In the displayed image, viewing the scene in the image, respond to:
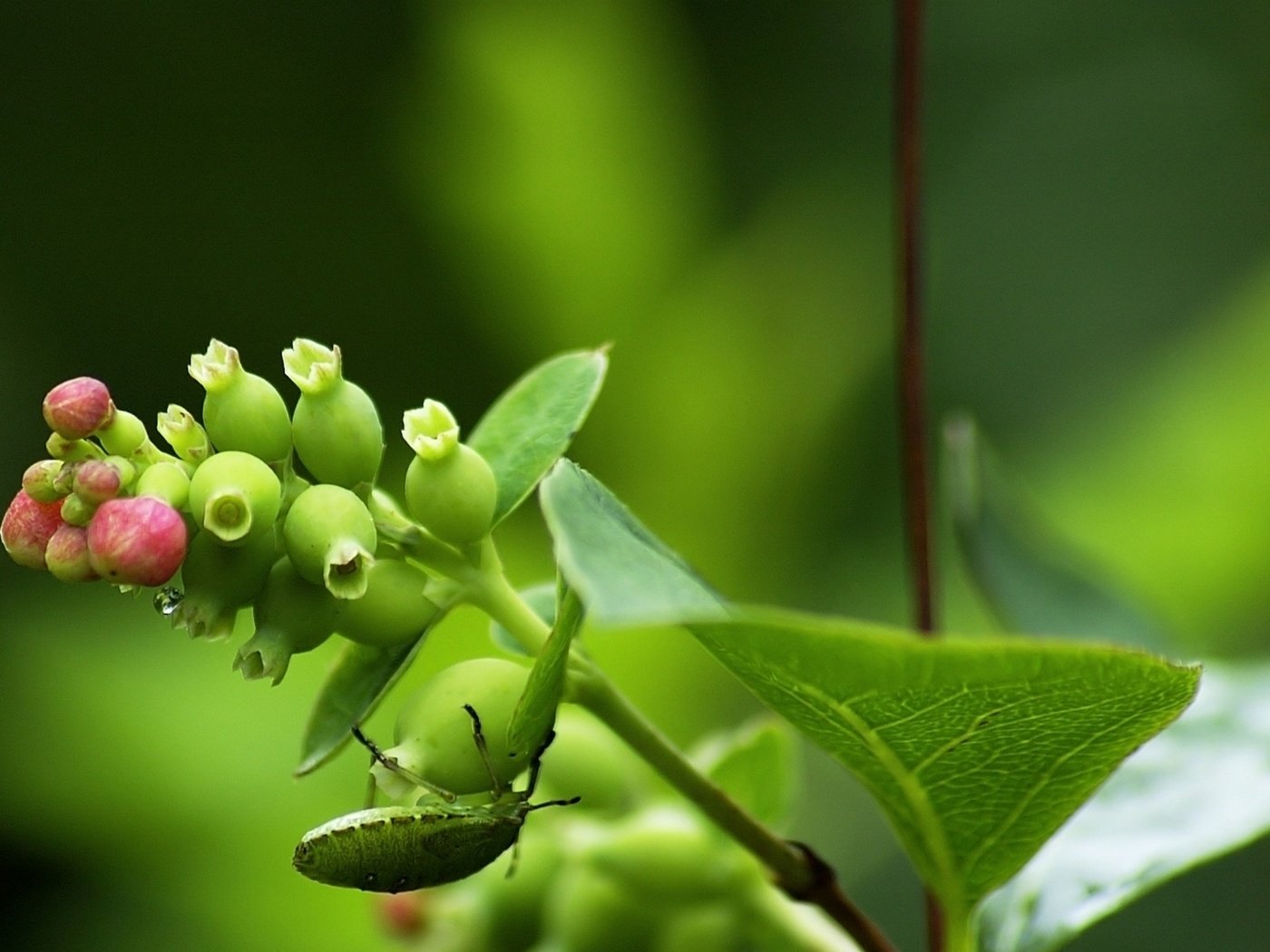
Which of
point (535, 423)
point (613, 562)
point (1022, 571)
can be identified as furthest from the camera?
point (1022, 571)

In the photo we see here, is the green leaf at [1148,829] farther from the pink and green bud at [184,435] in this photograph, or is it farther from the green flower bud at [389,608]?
the pink and green bud at [184,435]

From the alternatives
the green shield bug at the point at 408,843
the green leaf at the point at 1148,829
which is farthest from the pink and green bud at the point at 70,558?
the green leaf at the point at 1148,829

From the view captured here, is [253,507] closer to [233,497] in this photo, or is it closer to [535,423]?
[233,497]

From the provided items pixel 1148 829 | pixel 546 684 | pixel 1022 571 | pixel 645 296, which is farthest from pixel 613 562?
pixel 645 296

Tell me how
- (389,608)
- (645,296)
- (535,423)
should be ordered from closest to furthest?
(389,608) < (535,423) < (645,296)

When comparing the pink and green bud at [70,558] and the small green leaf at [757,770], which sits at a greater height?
the pink and green bud at [70,558]

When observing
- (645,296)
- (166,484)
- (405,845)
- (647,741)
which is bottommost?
(405,845)

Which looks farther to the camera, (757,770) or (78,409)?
(757,770)
